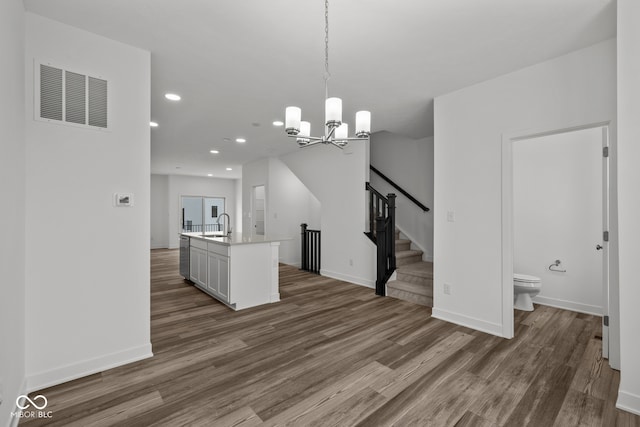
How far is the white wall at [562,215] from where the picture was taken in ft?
11.9

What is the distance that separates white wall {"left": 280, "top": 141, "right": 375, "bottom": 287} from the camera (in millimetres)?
5070

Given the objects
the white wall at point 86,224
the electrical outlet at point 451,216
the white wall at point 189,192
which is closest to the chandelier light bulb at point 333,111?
the white wall at point 86,224

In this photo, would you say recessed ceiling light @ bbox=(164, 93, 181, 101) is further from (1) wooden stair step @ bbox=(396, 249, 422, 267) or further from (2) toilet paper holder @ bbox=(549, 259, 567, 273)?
(2) toilet paper holder @ bbox=(549, 259, 567, 273)

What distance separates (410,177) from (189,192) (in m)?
8.52

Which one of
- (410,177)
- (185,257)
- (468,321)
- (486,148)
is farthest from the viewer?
(410,177)

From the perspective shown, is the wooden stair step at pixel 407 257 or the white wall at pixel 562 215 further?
the wooden stair step at pixel 407 257

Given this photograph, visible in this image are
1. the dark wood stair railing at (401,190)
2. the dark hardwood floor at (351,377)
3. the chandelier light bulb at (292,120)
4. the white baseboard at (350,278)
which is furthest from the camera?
the dark wood stair railing at (401,190)

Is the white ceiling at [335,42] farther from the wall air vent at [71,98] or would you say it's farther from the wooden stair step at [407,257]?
the wooden stair step at [407,257]

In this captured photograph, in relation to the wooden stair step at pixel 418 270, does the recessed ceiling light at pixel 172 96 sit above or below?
above

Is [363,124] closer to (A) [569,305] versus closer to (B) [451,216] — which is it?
(B) [451,216]

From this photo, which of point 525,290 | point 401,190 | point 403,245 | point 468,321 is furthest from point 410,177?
point 468,321

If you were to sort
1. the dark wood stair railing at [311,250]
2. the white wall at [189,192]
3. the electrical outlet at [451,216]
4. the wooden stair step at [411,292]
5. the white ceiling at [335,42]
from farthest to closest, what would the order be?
the white wall at [189,192], the dark wood stair railing at [311,250], the wooden stair step at [411,292], the electrical outlet at [451,216], the white ceiling at [335,42]

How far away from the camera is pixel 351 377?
224 centimetres

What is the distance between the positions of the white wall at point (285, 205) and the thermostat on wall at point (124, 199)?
15.7ft
